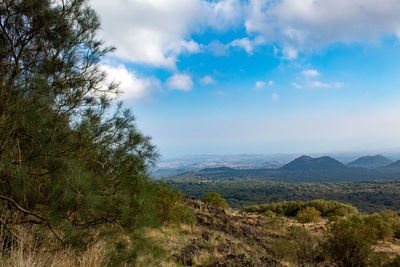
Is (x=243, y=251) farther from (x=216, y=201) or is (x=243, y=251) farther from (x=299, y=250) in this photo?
(x=216, y=201)

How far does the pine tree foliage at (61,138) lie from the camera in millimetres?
3354

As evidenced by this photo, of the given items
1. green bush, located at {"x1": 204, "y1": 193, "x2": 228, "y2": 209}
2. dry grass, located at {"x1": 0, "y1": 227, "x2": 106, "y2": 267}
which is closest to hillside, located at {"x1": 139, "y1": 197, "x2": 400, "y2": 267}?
dry grass, located at {"x1": 0, "y1": 227, "x2": 106, "y2": 267}

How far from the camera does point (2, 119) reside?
9.74 ft

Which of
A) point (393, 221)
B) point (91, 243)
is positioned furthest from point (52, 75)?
point (393, 221)

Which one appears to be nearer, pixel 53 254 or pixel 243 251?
pixel 53 254

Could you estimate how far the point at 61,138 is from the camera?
375cm

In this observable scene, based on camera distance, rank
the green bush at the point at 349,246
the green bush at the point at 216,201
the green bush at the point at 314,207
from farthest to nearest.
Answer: the green bush at the point at 314,207 → the green bush at the point at 216,201 → the green bush at the point at 349,246

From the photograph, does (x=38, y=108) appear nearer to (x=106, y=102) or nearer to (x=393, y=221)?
(x=106, y=102)

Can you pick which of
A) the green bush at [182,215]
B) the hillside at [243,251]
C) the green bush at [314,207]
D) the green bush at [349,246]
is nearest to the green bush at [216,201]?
the green bush at [314,207]

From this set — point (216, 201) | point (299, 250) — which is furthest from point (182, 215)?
point (216, 201)

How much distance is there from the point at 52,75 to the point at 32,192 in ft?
8.50

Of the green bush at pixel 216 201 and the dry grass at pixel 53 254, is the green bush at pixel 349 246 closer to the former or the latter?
the dry grass at pixel 53 254

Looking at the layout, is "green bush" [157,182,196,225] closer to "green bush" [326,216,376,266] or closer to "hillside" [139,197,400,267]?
"hillside" [139,197,400,267]

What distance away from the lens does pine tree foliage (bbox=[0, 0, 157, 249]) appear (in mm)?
3354
